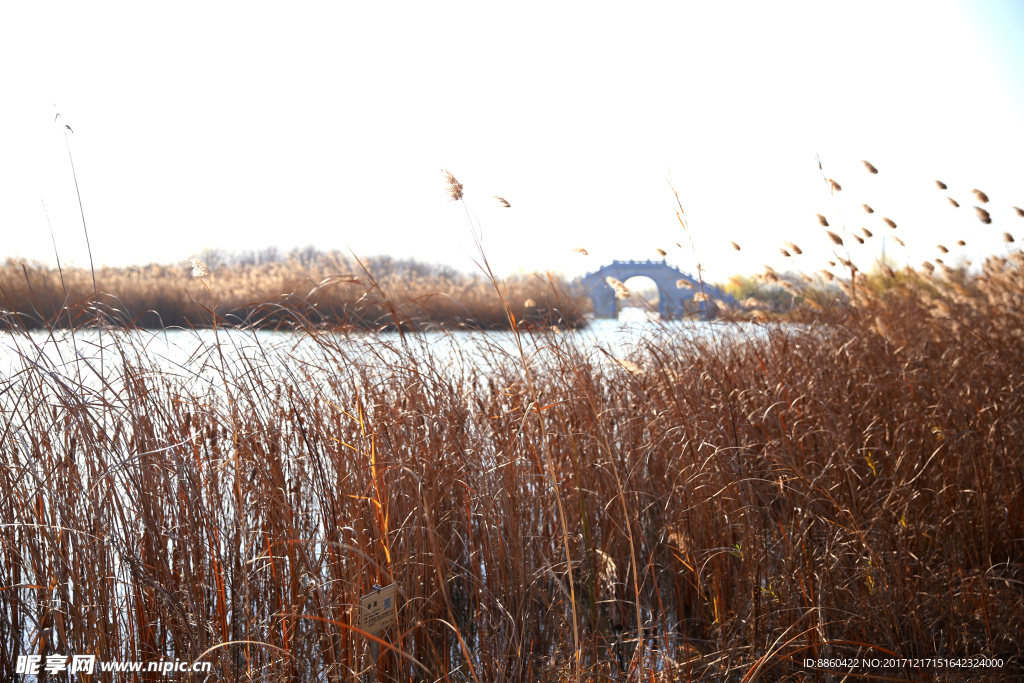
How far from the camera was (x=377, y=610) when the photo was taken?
101 cm

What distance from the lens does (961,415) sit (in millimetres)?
2062

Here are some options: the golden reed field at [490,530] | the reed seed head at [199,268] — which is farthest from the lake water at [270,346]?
the reed seed head at [199,268]

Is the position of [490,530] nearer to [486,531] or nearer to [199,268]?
[486,531]

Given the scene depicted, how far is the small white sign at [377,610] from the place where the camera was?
3.20 feet

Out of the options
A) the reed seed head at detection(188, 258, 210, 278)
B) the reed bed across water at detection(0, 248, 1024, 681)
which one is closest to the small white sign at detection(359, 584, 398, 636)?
the reed bed across water at detection(0, 248, 1024, 681)

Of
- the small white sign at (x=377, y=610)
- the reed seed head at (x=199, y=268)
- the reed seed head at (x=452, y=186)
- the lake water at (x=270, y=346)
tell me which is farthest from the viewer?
the lake water at (x=270, y=346)

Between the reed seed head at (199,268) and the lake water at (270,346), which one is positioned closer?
the reed seed head at (199,268)

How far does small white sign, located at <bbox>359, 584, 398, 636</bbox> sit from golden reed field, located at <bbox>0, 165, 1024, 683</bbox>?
0.19 feet

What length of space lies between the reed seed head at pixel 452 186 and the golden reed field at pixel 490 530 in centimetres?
17

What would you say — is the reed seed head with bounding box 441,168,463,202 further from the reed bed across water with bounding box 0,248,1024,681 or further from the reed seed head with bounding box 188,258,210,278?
the reed seed head with bounding box 188,258,210,278

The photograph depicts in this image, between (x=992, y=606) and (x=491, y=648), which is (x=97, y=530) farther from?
(x=992, y=606)

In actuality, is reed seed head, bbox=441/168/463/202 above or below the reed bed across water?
above

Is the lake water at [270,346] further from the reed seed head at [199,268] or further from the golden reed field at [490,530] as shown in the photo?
the reed seed head at [199,268]

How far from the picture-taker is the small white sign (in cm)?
98
